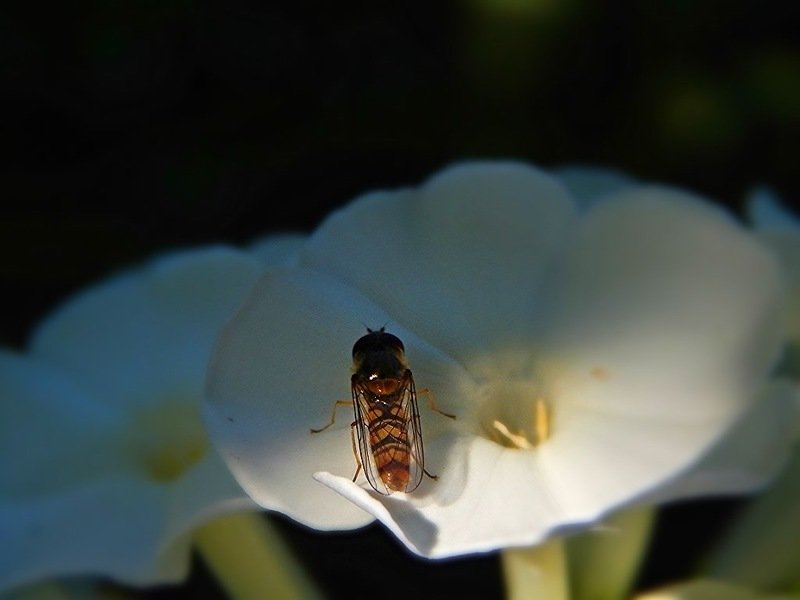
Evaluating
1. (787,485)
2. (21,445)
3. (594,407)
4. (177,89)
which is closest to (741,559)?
(787,485)

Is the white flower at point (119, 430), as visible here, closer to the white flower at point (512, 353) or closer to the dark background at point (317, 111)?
the white flower at point (512, 353)

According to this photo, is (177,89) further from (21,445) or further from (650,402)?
(650,402)

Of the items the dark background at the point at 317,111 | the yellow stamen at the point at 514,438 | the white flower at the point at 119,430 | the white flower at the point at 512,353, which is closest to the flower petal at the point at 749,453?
the white flower at the point at 512,353

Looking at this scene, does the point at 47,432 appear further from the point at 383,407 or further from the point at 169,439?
the point at 383,407

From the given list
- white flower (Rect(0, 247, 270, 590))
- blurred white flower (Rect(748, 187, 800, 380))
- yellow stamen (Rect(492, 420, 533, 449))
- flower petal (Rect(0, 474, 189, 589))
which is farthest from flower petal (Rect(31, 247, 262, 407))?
blurred white flower (Rect(748, 187, 800, 380))

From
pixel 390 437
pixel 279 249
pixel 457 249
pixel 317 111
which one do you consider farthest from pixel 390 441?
pixel 317 111

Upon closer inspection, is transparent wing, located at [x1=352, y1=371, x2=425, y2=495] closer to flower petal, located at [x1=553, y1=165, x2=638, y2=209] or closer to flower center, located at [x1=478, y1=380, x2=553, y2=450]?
flower center, located at [x1=478, y1=380, x2=553, y2=450]
